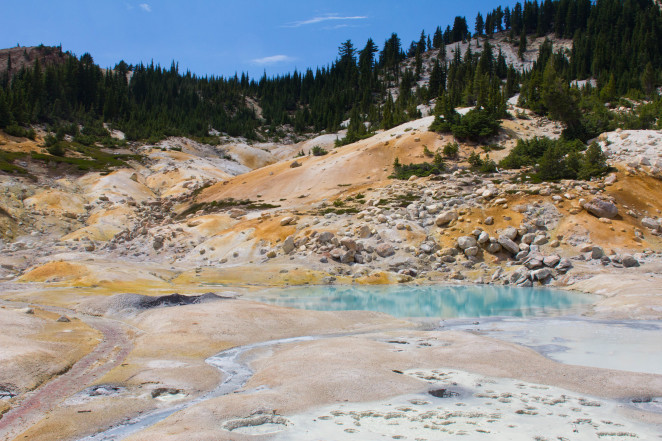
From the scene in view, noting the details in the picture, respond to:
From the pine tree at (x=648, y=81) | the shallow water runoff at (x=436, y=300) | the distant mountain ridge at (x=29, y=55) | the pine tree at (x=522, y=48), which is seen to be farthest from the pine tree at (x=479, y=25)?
the shallow water runoff at (x=436, y=300)

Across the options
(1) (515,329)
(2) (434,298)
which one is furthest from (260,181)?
(1) (515,329)

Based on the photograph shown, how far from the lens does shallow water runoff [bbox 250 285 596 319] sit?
70.9 feet

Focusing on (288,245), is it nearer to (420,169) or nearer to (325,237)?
(325,237)

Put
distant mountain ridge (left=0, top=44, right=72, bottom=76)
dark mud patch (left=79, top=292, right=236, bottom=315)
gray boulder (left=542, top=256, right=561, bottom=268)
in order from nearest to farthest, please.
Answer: dark mud patch (left=79, top=292, right=236, bottom=315) → gray boulder (left=542, top=256, right=561, bottom=268) → distant mountain ridge (left=0, top=44, right=72, bottom=76)

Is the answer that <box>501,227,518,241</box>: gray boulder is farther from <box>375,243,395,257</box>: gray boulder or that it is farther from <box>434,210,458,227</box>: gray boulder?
<box>375,243,395,257</box>: gray boulder

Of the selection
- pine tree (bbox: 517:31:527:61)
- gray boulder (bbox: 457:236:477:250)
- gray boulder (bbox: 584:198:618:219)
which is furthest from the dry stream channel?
pine tree (bbox: 517:31:527:61)

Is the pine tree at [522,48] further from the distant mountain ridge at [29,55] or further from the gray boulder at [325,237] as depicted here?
the distant mountain ridge at [29,55]

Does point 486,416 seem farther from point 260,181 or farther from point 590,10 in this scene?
point 590,10

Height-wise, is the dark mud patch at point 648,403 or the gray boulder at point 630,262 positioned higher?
the gray boulder at point 630,262

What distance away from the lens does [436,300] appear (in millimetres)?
24875

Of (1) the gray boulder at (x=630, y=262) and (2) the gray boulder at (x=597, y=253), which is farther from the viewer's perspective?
(2) the gray boulder at (x=597, y=253)

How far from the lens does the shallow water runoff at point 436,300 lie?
70.9 ft

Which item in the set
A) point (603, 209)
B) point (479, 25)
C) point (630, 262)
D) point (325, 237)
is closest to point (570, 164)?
point (603, 209)

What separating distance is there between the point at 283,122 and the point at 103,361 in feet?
386
